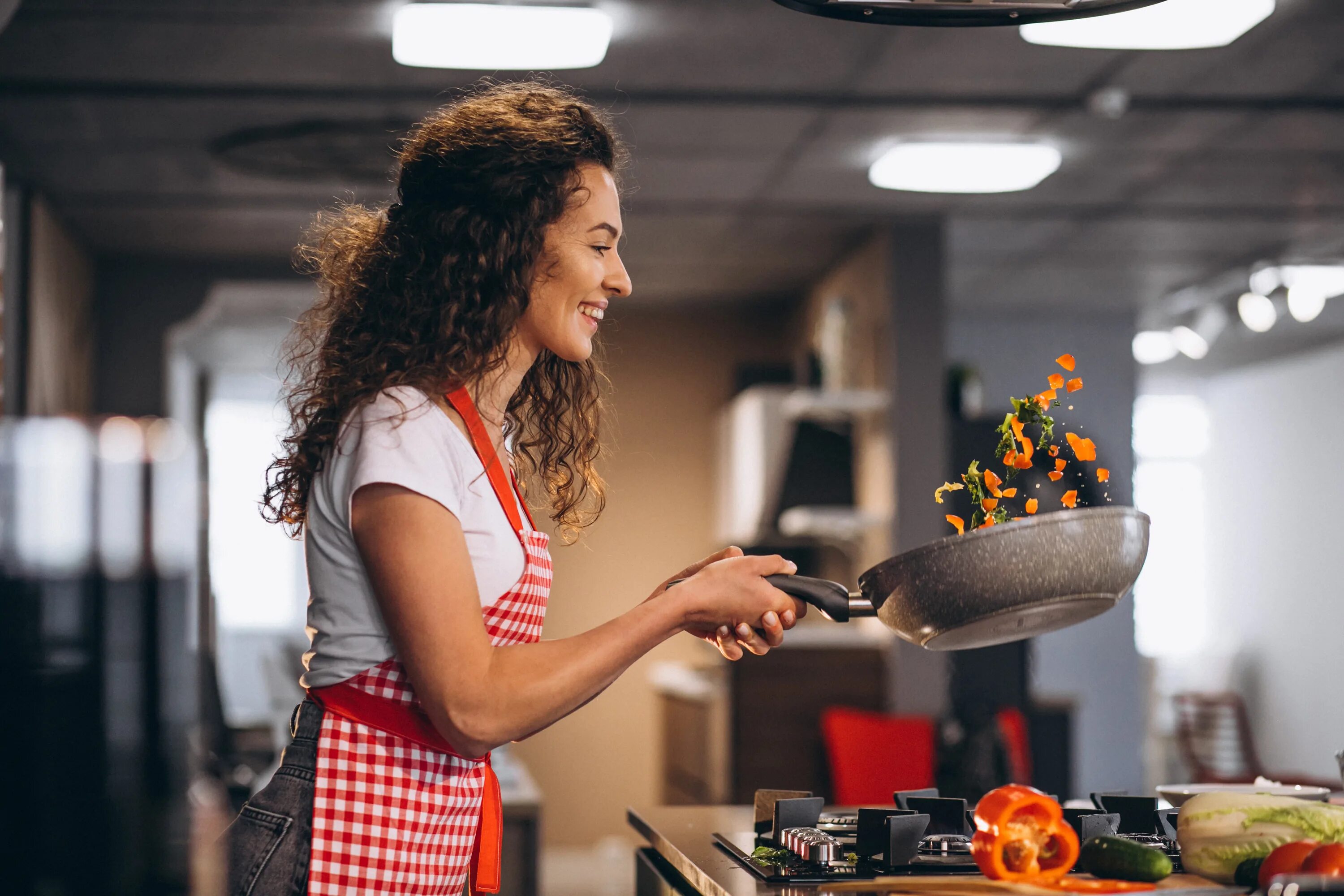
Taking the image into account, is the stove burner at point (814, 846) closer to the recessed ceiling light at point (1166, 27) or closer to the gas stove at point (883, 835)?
the gas stove at point (883, 835)

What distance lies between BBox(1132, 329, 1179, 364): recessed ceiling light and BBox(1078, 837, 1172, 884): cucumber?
650 centimetres

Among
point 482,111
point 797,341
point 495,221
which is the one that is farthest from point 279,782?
point 797,341

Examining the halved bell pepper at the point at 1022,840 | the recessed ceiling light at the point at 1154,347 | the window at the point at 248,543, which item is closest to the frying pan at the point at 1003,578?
the halved bell pepper at the point at 1022,840

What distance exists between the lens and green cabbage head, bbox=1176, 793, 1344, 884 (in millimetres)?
1242

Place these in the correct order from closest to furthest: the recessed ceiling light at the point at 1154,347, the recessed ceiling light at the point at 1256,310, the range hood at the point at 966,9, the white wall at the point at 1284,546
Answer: the range hood at the point at 966,9
the recessed ceiling light at the point at 1256,310
the recessed ceiling light at the point at 1154,347
the white wall at the point at 1284,546

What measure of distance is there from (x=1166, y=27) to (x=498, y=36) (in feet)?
5.14

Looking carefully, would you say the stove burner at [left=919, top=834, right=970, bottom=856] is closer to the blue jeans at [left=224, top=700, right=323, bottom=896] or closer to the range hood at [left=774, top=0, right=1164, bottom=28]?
the blue jeans at [left=224, top=700, right=323, bottom=896]

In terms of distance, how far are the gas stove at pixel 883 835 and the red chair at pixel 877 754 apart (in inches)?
124

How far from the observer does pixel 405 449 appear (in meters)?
1.22

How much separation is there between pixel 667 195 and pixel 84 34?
2173mm

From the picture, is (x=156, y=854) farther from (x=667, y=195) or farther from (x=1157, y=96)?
(x=1157, y=96)

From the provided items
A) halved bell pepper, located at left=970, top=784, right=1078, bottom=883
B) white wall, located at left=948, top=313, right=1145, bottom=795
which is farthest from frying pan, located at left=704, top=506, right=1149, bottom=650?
white wall, located at left=948, top=313, right=1145, bottom=795

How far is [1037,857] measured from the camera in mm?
1218

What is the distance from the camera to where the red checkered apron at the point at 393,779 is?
1.24m
